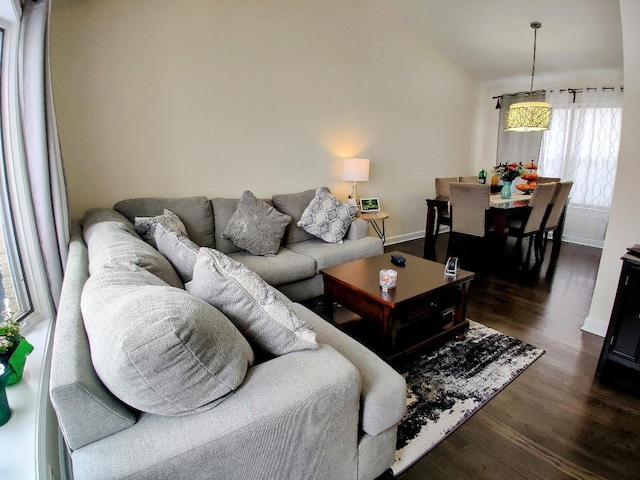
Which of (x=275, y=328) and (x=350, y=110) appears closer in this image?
(x=275, y=328)

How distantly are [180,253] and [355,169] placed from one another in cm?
267

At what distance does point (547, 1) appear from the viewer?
3346 mm

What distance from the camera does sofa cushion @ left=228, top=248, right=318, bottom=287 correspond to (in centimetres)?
268

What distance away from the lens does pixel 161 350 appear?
2.67 feet

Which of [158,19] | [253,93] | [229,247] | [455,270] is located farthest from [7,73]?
[455,270]

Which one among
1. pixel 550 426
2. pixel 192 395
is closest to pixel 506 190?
pixel 550 426

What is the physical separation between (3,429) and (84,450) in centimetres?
42

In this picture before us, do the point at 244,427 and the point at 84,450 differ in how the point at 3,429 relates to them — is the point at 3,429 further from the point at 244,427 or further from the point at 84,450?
the point at 244,427

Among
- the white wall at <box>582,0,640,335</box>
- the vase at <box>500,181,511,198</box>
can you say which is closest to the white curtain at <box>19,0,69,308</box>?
the white wall at <box>582,0,640,335</box>

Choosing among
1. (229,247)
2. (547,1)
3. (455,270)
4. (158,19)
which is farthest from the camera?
(547,1)

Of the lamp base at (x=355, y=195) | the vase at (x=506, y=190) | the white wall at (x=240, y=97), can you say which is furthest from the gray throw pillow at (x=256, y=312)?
the vase at (x=506, y=190)

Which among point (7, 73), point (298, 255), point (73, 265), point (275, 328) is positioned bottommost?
point (298, 255)

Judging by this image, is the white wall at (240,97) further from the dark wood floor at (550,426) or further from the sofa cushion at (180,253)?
the dark wood floor at (550,426)

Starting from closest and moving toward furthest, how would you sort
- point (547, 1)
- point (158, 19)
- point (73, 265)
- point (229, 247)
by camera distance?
point (73, 265)
point (158, 19)
point (229, 247)
point (547, 1)
